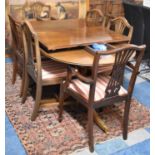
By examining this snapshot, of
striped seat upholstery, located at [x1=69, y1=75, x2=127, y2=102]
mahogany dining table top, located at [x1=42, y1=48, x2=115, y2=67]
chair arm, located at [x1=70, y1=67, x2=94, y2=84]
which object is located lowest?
striped seat upholstery, located at [x1=69, y1=75, x2=127, y2=102]

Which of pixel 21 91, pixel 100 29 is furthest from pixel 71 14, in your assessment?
pixel 21 91

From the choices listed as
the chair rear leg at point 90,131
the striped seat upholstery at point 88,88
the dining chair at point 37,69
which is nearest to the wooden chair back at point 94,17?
the dining chair at point 37,69

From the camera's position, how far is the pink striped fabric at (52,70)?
2342 millimetres

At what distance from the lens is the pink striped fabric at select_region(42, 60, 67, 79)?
2342 mm

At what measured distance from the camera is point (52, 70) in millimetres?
2445

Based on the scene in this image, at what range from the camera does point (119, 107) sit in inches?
106

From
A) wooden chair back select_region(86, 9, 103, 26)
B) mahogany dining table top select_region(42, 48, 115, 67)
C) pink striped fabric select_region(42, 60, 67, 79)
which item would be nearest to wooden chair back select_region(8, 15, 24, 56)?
pink striped fabric select_region(42, 60, 67, 79)

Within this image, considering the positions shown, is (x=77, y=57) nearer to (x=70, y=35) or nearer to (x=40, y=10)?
(x=70, y=35)

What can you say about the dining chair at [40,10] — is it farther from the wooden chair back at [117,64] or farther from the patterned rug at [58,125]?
the wooden chair back at [117,64]

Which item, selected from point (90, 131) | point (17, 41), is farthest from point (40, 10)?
point (90, 131)

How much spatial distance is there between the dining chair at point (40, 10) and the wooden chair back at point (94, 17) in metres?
0.65

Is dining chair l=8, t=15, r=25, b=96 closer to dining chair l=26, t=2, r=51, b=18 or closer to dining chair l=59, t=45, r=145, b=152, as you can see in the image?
dining chair l=59, t=45, r=145, b=152

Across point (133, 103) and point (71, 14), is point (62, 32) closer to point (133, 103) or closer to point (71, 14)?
point (133, 103)
